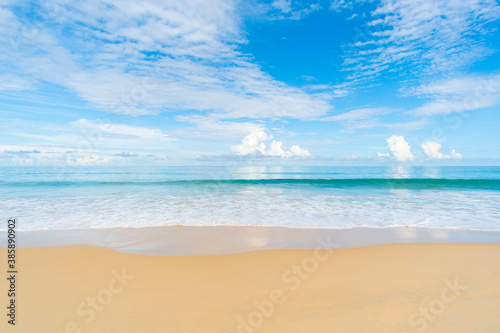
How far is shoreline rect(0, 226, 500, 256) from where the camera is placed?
5801 millimetres

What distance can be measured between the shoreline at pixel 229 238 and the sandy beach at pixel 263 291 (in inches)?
21.1

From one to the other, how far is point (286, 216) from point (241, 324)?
6371mm

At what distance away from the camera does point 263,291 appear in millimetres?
3701

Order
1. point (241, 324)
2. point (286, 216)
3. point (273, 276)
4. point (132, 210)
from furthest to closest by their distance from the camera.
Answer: point (132, 210), point (286, 216), point (273, 276), point (241, 324)

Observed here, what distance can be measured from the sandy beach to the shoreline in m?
0.54

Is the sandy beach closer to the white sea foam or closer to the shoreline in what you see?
the shoreline

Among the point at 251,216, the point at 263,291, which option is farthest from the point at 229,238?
the point at 263,291

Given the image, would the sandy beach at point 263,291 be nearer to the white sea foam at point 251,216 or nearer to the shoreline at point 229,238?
the shoreline at point 229,238

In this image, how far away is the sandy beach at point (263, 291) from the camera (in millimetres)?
2994

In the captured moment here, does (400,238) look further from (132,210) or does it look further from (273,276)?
(132,210)

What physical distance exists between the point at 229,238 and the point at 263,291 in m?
2.96

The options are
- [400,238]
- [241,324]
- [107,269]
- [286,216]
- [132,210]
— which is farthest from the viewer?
[132,210]

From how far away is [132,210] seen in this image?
10281 mm

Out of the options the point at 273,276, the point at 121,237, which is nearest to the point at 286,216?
the point at 273,276
